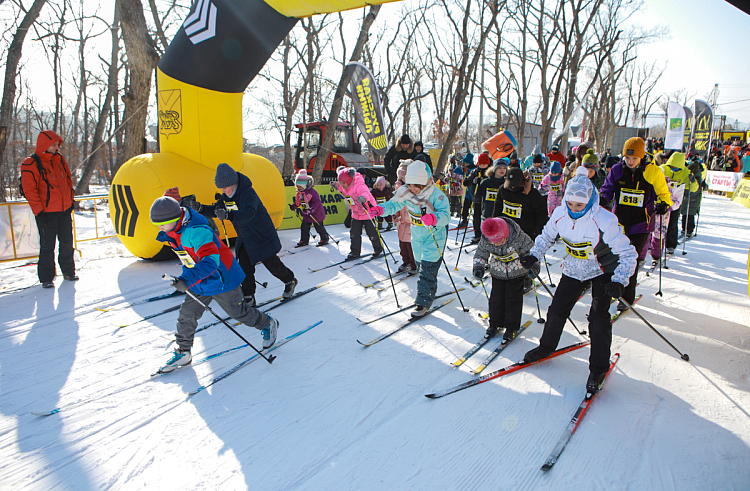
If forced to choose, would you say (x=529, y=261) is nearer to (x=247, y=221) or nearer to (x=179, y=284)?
(x=179, y=284)

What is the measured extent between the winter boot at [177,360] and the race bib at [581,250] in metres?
3.20

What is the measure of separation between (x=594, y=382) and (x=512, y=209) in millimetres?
2378

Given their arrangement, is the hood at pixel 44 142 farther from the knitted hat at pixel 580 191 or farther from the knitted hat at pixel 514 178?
the knitted hat at pixel 580 191

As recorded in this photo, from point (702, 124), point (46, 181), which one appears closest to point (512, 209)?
point (46, 181)

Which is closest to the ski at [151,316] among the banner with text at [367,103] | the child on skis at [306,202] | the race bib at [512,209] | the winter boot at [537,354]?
the child on skis at [306,202]

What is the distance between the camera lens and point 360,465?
7.91 ft

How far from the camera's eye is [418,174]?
426 centimetres

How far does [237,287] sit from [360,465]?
71.4 inches

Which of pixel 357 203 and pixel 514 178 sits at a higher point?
pixel 514 178

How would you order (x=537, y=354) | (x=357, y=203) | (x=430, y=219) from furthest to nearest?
(x=357, y=203) → (x=430, y=219) → (x=537, y=354)

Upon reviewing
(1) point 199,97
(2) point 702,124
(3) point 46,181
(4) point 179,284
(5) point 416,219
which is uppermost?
(2) point 702,124

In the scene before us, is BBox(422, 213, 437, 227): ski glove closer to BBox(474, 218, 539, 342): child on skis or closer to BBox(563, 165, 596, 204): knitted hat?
BBox(474, 218, 539, 342): child on skis

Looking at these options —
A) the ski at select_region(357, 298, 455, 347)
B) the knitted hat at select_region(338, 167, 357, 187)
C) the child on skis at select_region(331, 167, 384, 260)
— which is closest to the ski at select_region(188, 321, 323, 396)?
the ski at select_region(357, 298, 455, 347)

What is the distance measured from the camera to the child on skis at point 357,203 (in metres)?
5.99
